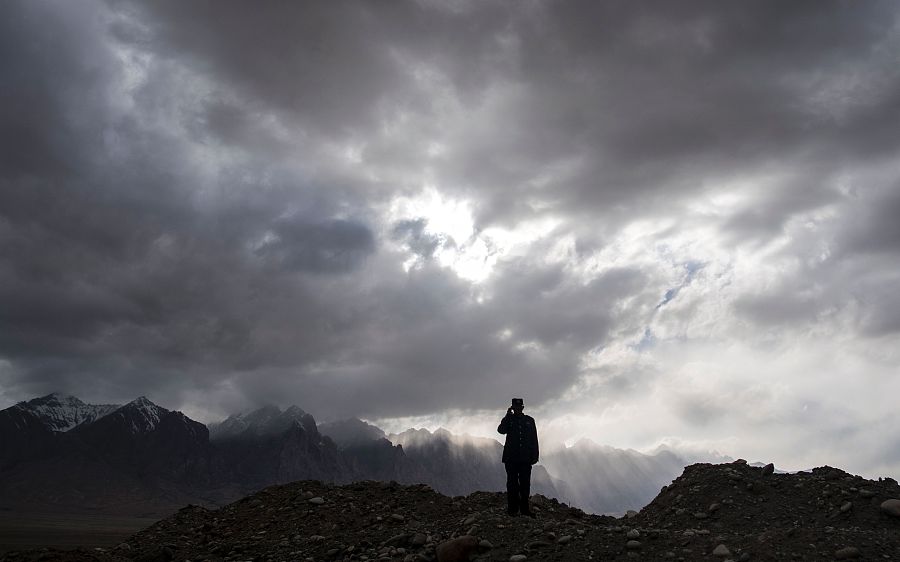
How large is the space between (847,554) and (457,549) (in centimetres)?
920

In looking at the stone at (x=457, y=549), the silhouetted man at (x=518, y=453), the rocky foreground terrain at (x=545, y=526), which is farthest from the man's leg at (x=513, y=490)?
the stone at (x=457, y=549)

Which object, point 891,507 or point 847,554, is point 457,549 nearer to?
point 847,554

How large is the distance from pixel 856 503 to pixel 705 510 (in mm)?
4273

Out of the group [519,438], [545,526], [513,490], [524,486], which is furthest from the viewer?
[519,438]

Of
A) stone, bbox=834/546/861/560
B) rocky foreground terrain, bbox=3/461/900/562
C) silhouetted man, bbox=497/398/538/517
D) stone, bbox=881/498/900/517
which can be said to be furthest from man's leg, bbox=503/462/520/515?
stone, bbox=881/498/900/517

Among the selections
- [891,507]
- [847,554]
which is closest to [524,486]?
[847,554]

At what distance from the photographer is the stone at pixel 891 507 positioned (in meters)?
16.8

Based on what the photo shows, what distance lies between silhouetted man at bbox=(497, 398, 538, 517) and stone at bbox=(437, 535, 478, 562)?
4.64 meters

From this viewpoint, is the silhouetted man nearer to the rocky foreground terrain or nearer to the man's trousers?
the man's trousers

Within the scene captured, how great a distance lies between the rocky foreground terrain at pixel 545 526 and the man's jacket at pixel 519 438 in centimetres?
206

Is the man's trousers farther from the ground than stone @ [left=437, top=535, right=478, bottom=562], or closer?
farther from the ground

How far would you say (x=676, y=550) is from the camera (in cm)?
1452

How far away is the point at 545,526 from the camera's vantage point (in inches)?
689

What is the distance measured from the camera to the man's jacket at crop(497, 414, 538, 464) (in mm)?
21062
